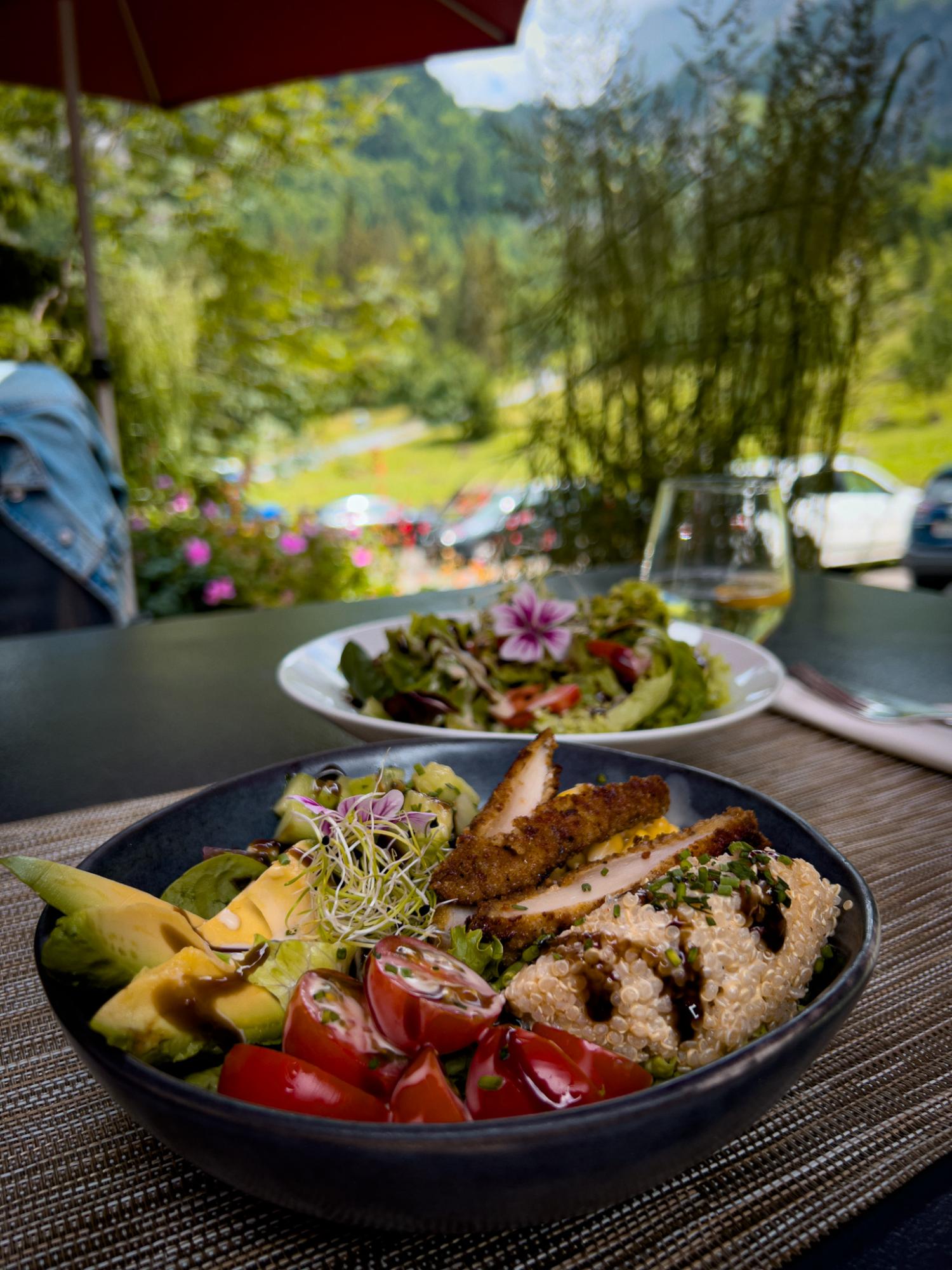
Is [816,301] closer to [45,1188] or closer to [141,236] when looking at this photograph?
[45,1188]

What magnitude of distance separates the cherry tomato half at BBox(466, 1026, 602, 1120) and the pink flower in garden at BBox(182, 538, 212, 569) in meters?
5.01

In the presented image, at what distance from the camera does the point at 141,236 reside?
868 centimetres

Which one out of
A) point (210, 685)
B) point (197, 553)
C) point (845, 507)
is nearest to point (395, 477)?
point (845, 507)

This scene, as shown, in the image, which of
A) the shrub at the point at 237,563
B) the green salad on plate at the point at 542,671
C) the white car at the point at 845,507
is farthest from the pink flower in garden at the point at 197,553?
the green salad on plate at the point at 542,671

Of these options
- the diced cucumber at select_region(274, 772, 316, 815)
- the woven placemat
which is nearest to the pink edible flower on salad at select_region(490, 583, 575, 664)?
the diced cucumber at select_region(274, 772, 316, 815)

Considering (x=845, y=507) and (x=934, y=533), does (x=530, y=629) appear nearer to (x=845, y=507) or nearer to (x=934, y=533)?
(x=934, y=533)

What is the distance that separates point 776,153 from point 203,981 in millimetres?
3484

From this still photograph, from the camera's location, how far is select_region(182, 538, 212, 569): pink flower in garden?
5184 millimetres

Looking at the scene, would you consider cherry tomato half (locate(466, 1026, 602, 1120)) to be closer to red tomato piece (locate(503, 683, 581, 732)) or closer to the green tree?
red tomato piece (locate(503, 683, 581, 732))

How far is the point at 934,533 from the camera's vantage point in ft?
26.8

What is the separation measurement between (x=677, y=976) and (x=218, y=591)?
4.88 meters

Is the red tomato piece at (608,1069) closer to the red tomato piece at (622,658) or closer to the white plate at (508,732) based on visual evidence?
the white plate at (508,732)

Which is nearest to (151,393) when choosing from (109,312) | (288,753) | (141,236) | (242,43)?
(109,312)

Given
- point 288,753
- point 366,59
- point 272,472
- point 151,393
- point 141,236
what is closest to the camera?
point 288,753
